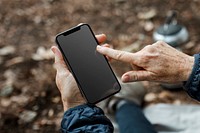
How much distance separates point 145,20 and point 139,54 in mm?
1490

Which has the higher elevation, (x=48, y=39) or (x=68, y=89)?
(x=68, y=89)

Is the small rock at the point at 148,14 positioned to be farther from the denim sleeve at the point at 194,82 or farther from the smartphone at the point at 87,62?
the denim sleeve at the point at 194,82

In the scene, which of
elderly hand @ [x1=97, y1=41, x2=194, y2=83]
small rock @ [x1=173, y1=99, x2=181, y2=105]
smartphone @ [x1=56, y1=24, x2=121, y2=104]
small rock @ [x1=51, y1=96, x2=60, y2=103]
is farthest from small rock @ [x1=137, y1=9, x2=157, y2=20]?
elderly hand @ [x1=97, y1=41, x2=194, y2=83]

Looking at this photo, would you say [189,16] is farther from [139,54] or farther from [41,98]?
[139,54]

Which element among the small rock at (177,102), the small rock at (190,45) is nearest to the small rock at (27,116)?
the small rock at (177,102)

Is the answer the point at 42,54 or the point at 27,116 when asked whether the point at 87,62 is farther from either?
the point at 42,54

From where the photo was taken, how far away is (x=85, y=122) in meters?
1.06

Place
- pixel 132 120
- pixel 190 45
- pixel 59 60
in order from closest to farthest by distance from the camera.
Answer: pixel 59 60, pixel 132 120, pixel 190 45

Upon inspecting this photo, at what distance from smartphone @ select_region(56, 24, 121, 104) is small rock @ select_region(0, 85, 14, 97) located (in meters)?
1.01

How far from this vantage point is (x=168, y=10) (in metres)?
2.60

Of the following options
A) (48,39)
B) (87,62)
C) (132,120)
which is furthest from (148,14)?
(87,62)

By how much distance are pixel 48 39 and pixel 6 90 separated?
0.56 meters

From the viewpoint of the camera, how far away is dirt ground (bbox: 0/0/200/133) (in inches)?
77.4

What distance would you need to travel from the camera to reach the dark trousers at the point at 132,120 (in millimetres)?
1458
